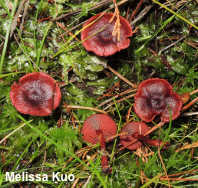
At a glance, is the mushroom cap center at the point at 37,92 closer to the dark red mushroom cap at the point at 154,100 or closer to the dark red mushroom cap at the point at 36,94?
the dark red mushroom cap at the point at 36,94

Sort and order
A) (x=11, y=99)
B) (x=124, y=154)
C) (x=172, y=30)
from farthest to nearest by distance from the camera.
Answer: (x=172, y=30), (x=124, y=154), (x=11, y=99)

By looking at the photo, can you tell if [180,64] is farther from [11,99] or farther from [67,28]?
[11,99]

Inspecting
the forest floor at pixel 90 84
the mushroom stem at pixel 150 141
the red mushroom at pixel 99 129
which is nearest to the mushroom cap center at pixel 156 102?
the forest floor at pixel 90 84

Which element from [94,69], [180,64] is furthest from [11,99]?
[180,64]

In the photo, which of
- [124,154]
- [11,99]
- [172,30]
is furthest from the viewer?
[172,30]

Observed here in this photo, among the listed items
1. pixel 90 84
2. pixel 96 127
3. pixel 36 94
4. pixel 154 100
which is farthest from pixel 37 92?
pixel 154 100

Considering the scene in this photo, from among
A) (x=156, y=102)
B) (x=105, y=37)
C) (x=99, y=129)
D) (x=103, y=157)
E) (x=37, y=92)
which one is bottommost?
(x=103, y=157)

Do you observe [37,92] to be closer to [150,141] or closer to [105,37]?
[105,37]
